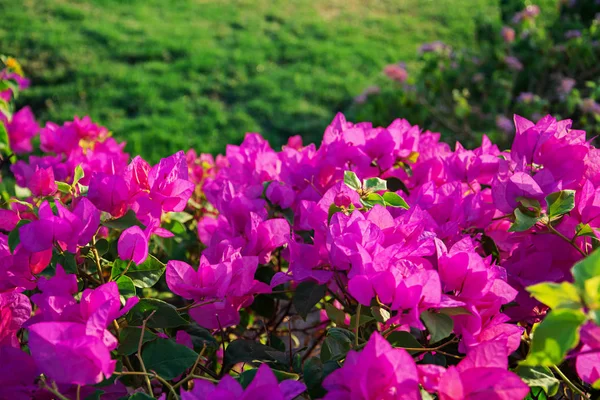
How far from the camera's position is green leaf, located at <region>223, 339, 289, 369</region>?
1.05 m

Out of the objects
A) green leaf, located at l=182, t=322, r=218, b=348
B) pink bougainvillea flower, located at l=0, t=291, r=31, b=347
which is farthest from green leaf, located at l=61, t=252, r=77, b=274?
green leaf, located at l=182, t=322, r=218, b=348

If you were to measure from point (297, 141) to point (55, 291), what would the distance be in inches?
43.3

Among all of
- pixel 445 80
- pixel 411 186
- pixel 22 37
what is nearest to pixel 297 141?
pixel 411 186

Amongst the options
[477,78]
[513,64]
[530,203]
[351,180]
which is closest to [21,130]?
[351,180]

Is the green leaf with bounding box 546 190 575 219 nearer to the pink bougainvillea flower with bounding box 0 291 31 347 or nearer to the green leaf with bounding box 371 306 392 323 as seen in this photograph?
the green leaf with bounding box 371 306 392 323

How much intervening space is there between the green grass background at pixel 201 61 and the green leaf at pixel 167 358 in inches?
136

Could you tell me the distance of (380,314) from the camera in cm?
85

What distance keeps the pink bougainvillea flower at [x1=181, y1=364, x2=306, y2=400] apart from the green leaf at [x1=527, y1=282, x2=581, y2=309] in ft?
1.00

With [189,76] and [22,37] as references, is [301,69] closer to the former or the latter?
[189,76]

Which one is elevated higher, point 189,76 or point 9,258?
point 9,258

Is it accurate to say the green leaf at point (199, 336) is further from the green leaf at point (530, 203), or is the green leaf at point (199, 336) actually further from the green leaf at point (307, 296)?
the green leaf at point (530, 203)

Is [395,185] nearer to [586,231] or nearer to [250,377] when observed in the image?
[586,231]

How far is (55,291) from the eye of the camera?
0.91 meters

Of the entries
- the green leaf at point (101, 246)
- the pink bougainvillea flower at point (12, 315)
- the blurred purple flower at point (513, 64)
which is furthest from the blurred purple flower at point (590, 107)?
the pink bougainvillea flower at point (12, 315)
